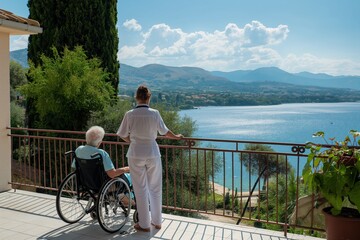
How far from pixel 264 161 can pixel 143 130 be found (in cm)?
1381

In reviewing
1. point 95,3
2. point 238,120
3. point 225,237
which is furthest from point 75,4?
point 238,120

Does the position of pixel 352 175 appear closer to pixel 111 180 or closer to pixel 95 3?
pixel 111 180

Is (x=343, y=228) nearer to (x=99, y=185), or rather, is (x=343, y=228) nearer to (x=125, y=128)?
(x=125, y=128)

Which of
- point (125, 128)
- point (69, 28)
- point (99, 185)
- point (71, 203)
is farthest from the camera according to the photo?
point (69, 28)

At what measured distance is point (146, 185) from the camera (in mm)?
3900

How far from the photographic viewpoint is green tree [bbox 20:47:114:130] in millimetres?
11625

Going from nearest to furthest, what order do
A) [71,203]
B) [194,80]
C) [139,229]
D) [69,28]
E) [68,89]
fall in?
[139,229]
[71,203]
[68,89]
[69,28]
[194,80]

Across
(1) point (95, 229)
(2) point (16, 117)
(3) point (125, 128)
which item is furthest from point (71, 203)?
(2) point (16, 117)

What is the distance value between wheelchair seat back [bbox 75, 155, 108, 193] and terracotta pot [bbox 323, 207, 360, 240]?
7.31 feet

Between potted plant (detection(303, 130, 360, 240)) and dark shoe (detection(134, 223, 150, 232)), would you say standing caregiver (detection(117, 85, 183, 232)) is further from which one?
potted plant (detection(303, 130, 360, 240))

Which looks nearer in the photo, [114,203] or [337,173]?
[337,173]

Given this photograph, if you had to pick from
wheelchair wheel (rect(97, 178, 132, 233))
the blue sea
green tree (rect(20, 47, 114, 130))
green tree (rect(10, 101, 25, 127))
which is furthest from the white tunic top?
the blue sea

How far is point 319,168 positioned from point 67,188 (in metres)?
2.75

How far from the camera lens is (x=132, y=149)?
3777 mm
